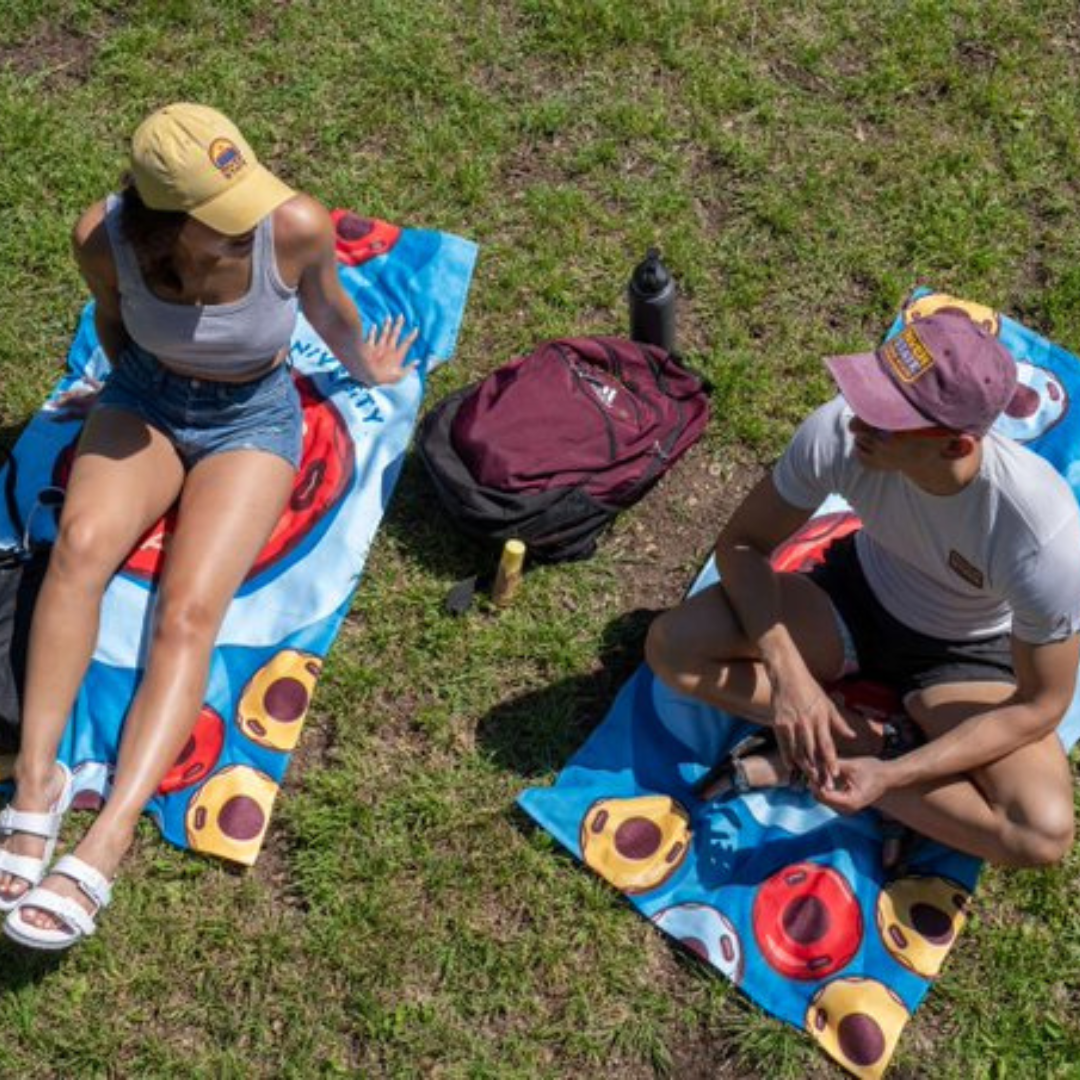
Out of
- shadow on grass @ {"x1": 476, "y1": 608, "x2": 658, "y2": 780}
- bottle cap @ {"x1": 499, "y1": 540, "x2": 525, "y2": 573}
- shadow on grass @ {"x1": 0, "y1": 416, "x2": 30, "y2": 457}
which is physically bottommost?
shadow on grass @ {"x1": 476, "y1": 608, "x2": 658, "y2": 780}

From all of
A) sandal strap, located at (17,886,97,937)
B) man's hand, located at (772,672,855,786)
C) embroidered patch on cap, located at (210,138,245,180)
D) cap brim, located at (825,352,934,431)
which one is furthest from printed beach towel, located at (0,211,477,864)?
cap brim, located at (825,352,934,431)

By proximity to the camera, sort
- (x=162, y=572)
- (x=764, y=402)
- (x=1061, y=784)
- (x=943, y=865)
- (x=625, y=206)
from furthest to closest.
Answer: (x=625, y=206), (x=764, y=402), (x=162, y=572), (x=943, y=865), (x=1061, y=784)

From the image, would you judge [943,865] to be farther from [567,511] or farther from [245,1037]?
[245,1037]

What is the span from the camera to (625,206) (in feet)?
19.4

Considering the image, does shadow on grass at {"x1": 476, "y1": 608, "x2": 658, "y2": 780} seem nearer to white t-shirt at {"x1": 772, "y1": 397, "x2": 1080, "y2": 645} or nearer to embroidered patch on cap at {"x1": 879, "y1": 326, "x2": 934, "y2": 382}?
white t-shirt at {"x1": 772, "y1": 397, "x2": 1080, "y2": 645}

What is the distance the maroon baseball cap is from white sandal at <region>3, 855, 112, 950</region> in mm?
2515

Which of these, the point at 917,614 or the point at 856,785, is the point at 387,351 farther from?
the point at 856,785

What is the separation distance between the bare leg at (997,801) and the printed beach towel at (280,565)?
2.01m

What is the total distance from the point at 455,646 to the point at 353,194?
7.48 ft

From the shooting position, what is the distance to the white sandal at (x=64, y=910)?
12.7ft

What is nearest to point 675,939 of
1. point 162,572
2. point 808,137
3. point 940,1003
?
point 940,1003

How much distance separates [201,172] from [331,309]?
3.03 feet

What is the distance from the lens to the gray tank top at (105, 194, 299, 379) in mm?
4332

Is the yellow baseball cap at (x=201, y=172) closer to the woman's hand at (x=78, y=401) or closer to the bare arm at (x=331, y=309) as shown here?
the bare arm at (x=331, y=309)
